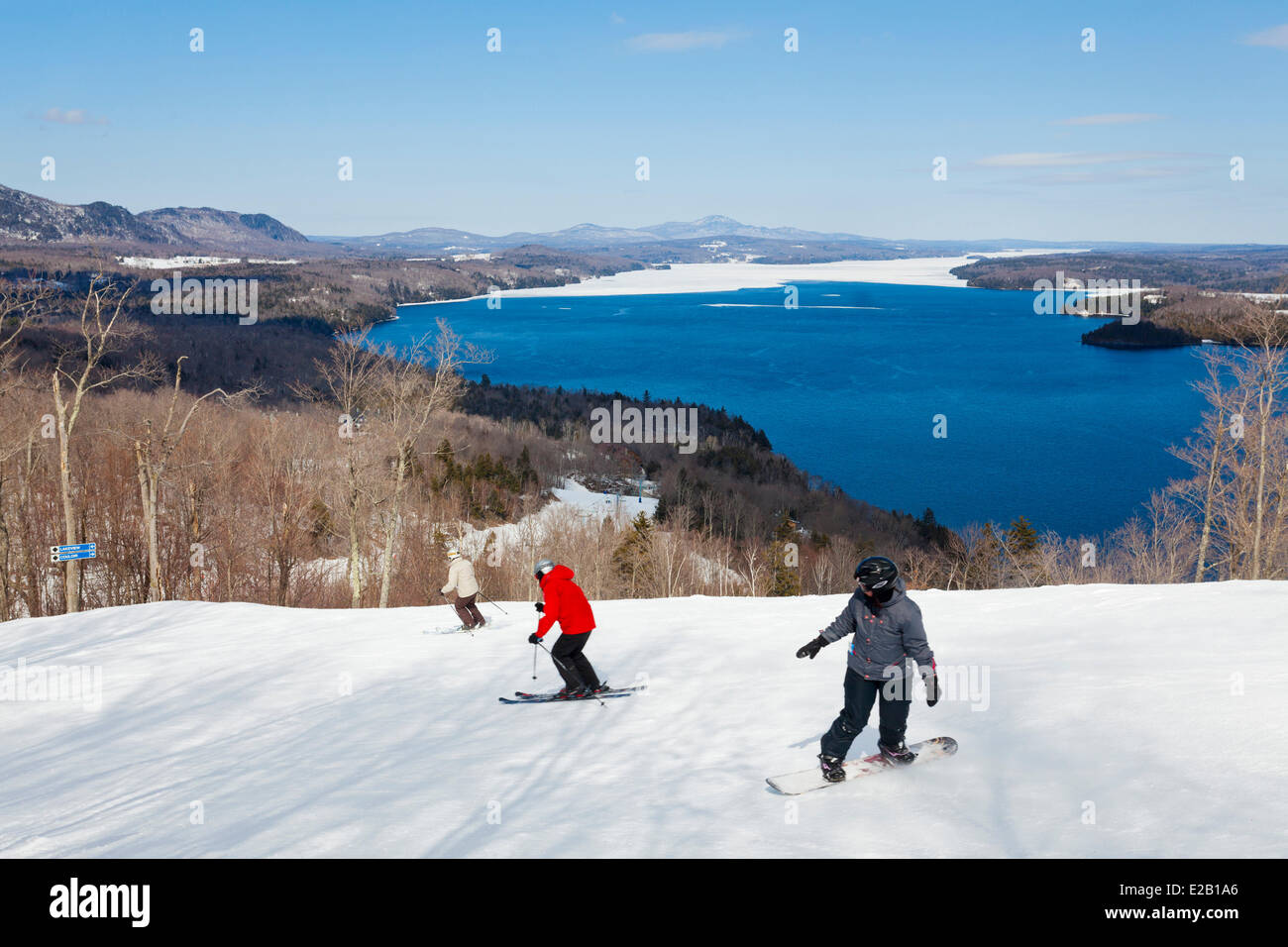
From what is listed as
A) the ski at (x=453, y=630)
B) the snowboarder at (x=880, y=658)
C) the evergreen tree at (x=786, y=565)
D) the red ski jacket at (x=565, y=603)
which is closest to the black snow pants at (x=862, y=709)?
the snowboarder at (x=880, y=658)

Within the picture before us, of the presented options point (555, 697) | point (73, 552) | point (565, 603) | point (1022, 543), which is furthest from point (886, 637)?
point (1022, 543)

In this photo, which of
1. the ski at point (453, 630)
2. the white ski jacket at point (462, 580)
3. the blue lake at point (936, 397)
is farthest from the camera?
the blue lake at point (936, 397)

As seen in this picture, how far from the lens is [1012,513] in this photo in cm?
6500

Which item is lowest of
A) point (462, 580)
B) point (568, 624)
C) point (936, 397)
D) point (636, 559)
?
point (636, 559)

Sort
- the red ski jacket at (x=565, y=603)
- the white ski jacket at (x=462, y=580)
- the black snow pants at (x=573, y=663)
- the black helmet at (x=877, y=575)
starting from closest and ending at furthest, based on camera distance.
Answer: the black helmet at (x=877, y=575)
the red ski jacket at (x=565, y=603)
the black snow pants at (x=573, y=663)
the white ski jacket at (x=462, y=580)

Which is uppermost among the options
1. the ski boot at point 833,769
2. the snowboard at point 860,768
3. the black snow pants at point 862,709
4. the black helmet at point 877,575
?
the black helmet at point 877,575

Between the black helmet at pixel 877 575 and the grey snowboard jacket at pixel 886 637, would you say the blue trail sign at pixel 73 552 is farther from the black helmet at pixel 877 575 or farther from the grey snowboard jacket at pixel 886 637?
the black helmet at pixel 877 575

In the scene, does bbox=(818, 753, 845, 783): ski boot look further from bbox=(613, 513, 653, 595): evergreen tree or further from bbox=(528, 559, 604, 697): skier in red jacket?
bbox=(613, 513, 653, 595): evergreen tree

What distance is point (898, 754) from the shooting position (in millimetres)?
6582

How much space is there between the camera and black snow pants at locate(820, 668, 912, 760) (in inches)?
247

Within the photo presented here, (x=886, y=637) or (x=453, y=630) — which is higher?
(x=886, y=637)

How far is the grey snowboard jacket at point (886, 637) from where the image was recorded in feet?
19.9

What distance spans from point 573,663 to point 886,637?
417 centimetres

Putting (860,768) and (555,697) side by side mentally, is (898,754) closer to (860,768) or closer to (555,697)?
(860,768)
